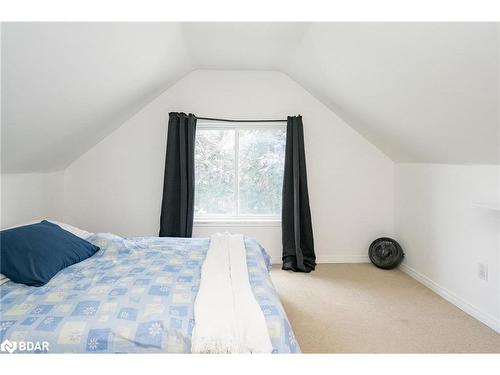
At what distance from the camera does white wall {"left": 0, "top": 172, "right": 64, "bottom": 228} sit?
8.50 ft

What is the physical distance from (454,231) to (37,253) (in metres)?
3.29

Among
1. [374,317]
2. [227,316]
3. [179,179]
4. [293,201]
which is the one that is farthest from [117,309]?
[293,201]

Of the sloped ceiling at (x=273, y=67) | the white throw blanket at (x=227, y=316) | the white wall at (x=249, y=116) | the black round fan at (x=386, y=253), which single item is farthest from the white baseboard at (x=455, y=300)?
the white throw blanket at (x=227, y=316)

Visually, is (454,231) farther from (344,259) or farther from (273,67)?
(273,67)

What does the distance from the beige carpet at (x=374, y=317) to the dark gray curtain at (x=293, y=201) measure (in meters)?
0.30

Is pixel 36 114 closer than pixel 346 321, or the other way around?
pixel 36 114

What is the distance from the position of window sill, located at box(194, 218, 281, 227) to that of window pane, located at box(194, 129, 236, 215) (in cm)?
14

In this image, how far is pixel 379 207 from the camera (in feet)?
13.3

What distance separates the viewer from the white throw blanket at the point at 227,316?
130 centimetres

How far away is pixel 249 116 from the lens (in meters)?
3.95

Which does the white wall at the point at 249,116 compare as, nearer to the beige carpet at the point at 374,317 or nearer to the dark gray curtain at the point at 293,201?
the dark gray curtain at the point at 293,201

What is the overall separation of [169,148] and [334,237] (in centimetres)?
232
